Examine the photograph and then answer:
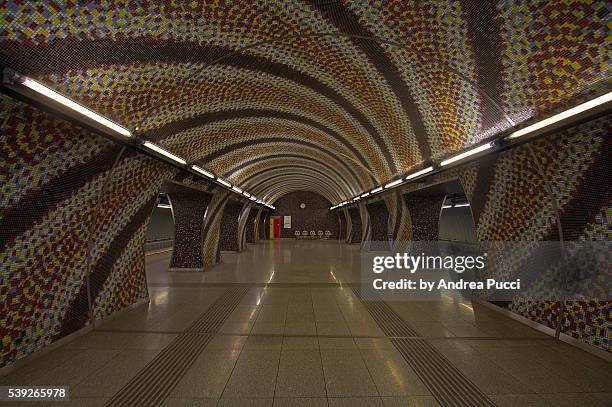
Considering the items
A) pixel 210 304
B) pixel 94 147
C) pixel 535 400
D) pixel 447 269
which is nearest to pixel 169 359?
pixel 210 304

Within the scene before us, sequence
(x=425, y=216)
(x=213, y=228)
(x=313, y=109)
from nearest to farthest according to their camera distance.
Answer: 1. (x=313, y=109)
2. (x=213, y=228)
3. (x=425, y=216)

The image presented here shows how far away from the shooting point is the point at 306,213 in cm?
3566

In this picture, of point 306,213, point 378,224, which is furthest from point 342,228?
point 378,224

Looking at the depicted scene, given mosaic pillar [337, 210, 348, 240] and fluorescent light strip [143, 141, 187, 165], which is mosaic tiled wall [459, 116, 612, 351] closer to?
fluorescent light strip [143, 141, 187, 165]

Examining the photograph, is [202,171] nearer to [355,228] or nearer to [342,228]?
[355,228]

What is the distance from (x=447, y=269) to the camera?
11641 mm

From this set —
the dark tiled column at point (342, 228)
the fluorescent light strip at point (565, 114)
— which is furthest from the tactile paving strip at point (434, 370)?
the dark tiled column at point (342, 228)

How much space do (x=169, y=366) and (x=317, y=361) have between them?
1.97 meters

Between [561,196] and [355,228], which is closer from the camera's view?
[561,196]

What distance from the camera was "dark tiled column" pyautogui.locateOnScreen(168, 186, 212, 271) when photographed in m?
11.5

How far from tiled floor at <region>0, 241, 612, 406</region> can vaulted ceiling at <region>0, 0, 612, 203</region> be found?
3.45 metres

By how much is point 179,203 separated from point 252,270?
13.1 ft

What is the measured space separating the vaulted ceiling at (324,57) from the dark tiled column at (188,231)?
17.1ft

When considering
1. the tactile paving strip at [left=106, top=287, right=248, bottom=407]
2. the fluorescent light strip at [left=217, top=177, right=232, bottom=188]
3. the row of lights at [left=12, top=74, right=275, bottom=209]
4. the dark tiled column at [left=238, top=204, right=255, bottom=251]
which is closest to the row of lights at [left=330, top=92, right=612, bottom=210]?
the tactile paving strip at [left=106, top=287, right=248, bottom=407]
